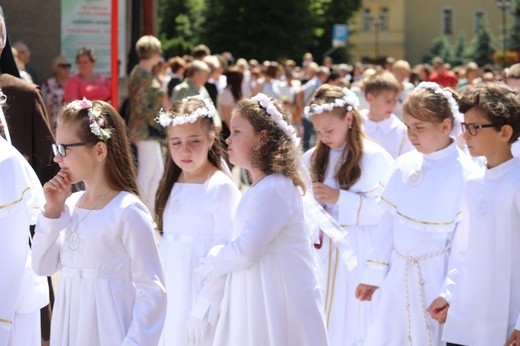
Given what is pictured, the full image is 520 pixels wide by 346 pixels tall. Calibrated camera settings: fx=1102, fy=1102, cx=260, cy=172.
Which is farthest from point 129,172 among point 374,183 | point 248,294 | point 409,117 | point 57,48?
point 57,48

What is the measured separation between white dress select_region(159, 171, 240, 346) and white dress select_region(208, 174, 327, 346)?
645mm

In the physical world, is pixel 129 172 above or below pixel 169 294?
above

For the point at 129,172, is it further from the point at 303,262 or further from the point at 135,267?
the point at 303,262

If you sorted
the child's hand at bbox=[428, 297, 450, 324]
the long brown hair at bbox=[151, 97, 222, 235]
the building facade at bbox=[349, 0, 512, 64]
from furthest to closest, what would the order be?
the building facade at bbox=[349, 0, 512, 64]
the long brown hair at bbox=[151, 97, 222, 235]
the child's hand at bbox=[428, 297, 450, 324]

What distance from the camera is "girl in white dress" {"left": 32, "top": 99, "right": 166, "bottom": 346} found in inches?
170

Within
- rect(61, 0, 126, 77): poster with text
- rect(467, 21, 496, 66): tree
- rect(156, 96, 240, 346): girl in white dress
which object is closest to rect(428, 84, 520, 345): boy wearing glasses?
rect(156, 96, 240, 346): girl in white dress

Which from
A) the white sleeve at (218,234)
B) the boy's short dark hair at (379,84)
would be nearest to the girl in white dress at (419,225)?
the white sleeve at (218,234)

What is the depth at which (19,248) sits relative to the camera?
181 inches

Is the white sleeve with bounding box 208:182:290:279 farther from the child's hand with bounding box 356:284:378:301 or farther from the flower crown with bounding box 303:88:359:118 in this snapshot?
the flower crown with bounding box 303:88:359:118

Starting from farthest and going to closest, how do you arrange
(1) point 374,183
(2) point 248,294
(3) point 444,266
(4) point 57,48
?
1. (4) point 57,48
2. (1) point 374,183
3. (3) point 444,266
4. (2) point 248,294

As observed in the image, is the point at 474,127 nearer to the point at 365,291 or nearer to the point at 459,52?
the point at 365,291

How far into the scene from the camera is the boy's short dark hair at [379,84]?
8.86m

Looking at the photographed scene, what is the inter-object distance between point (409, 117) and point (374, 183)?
94 cm

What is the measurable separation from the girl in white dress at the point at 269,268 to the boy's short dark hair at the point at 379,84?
3.81 m
